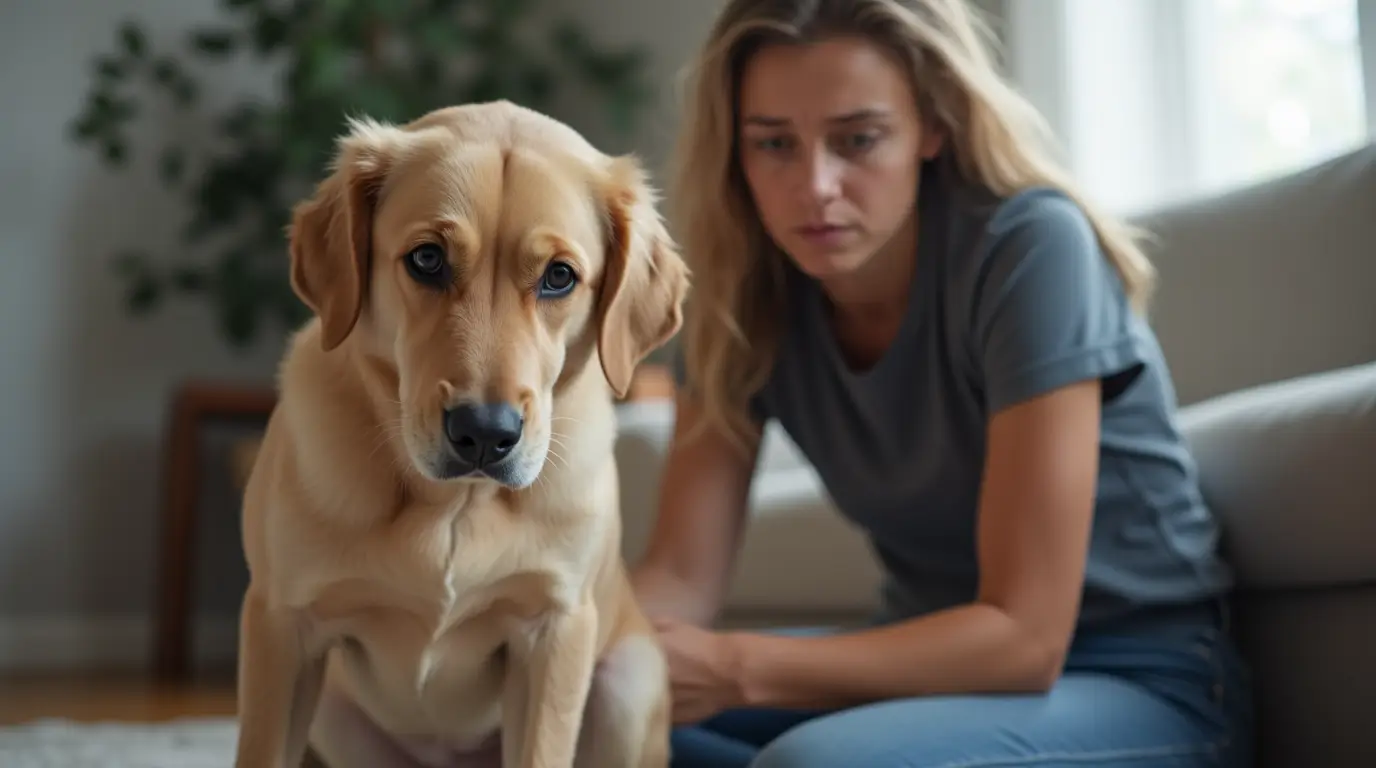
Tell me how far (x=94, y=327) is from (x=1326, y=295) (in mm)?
3938

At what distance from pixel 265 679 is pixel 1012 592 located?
713mm

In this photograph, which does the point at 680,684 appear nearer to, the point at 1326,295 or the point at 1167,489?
the point at 1167,489

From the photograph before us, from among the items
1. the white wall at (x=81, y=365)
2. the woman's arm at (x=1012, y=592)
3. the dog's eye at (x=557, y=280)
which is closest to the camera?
the dog's eye at (x=557, y=280)

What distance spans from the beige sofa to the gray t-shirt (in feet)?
0.29

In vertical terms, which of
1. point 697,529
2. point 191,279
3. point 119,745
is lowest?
point 119,745

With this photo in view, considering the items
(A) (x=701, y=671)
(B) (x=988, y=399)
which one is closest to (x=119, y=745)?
(A) (x=701, y=671)

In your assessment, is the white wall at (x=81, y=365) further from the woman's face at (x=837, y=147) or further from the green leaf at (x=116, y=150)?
the woman's face at (x=837, y=147)

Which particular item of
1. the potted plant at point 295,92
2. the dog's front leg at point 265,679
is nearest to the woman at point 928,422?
the dog's front leg at point 265,679

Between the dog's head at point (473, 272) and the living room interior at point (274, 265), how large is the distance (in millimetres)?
810

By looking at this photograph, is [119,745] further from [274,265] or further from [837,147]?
[274,265]

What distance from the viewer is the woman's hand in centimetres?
147

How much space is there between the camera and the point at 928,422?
5.16 feet

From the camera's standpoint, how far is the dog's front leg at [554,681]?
1273mm

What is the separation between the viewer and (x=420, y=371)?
3.75 feet
